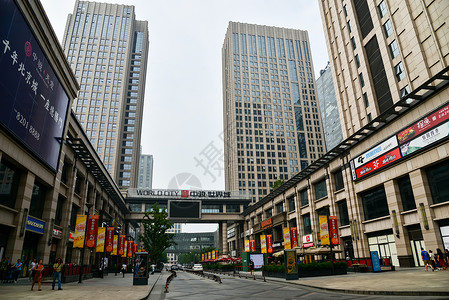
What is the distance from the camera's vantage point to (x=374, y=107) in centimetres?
3947

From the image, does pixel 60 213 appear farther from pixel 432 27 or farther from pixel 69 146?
pixel 432 27

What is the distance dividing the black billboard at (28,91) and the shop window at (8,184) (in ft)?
7.19

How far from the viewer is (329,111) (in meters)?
141

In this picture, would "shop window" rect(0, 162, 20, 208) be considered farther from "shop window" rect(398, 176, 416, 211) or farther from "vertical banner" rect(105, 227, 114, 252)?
"shop window" rect(398, 176, 416, 211)

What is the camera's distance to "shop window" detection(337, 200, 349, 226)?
3803 cm

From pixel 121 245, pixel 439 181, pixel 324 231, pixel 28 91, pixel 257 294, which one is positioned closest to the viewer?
pixel 257 294

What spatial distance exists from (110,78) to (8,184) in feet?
348

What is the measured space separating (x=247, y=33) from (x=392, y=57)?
395ft

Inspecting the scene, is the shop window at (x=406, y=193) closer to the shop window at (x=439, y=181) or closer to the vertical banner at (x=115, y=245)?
the shop window at (x=439, y=181)

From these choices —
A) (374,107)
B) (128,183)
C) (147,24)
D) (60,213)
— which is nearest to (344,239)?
(374,107)

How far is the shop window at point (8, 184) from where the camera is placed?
72.4ft

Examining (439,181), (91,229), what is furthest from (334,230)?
(91,229)

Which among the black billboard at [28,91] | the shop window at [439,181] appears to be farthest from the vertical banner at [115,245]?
the shop window at [439,181]

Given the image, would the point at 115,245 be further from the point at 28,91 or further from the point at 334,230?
the point at 334,230
